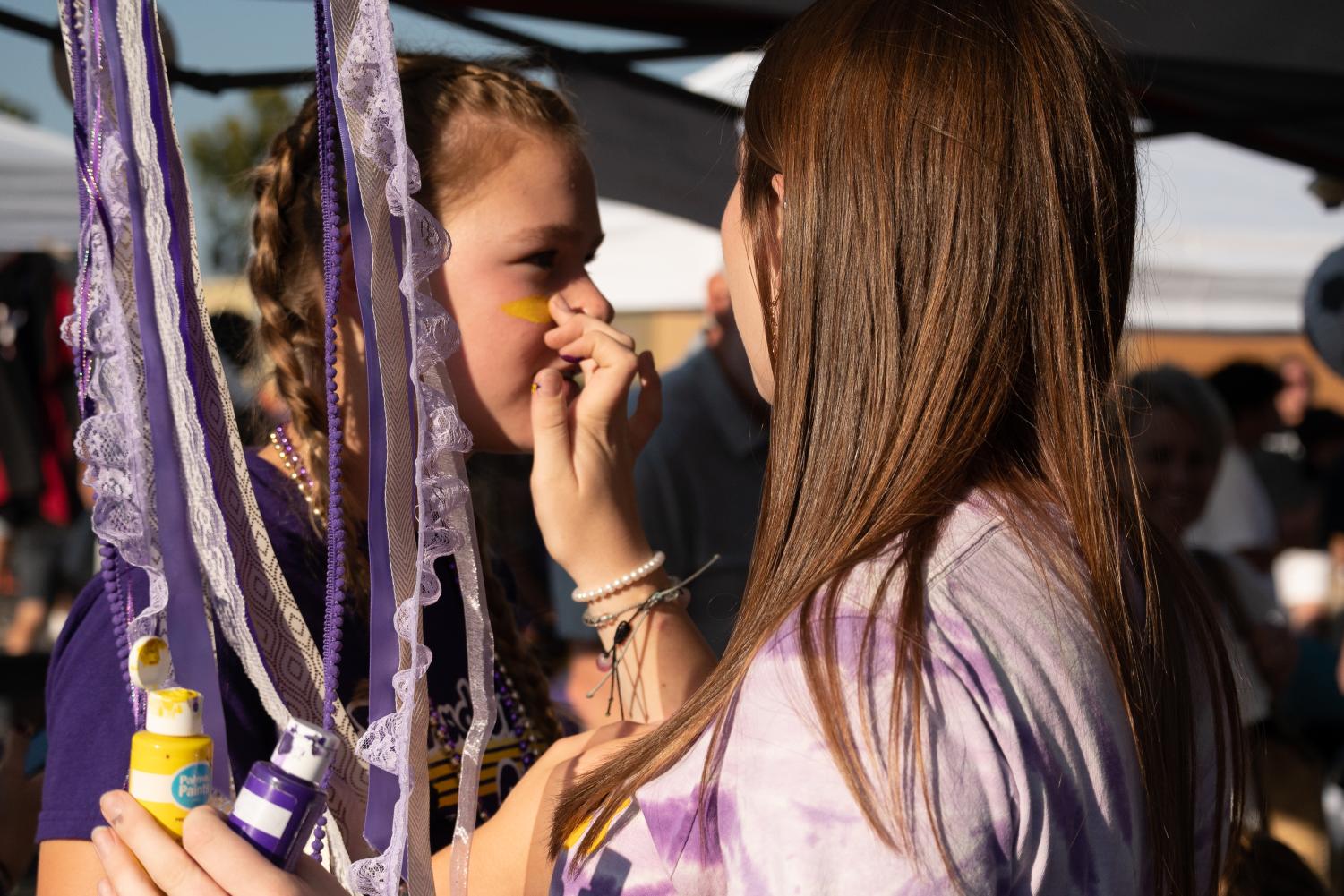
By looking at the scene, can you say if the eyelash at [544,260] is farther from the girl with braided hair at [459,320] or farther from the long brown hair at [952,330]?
the long brown hair at [952,330]

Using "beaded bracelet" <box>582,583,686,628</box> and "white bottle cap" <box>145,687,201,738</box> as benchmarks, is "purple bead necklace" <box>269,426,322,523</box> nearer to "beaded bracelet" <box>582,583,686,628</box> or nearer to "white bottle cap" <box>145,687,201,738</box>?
"beaded bracelet" <box>582,583,686,628</box>

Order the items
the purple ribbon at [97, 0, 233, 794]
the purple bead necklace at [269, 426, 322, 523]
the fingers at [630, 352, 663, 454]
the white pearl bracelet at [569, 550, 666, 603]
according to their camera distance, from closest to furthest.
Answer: the purple ribbon at [97, 0, 233, 794] → the purple bead necklace at [269, 426, 322, 523] → the white pearl bracelet at [569, 550, 666, 603] → the fingers at [630, 352, 663, 454]

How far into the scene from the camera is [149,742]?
80 centimetres

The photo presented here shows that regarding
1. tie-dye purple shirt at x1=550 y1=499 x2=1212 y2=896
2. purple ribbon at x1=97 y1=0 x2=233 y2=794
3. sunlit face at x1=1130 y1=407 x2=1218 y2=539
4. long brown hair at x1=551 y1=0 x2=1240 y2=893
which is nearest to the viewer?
tie-dye purple shirt at x1=550 y1=499 x2=1212 y2=896

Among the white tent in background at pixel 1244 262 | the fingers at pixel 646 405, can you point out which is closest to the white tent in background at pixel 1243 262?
the white tent in background at pixel 1244 262

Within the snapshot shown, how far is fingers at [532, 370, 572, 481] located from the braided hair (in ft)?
0.70

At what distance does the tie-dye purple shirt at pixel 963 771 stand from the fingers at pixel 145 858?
12.2 inches

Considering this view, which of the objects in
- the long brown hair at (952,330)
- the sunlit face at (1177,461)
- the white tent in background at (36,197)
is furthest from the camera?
the white tent in background at (36,197)

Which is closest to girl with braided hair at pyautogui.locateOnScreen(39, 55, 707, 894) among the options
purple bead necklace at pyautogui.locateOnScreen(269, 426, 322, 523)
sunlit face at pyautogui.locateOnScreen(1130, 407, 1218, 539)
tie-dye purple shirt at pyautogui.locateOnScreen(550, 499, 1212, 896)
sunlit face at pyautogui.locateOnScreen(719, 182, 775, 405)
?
purple bead necklace at pyautogui.locateOnScreen(269, 426, 322, 523)

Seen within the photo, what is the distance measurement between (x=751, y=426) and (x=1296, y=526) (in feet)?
15.1

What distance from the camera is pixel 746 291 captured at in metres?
1.05

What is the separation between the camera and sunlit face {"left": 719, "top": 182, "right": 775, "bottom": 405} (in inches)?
40.9

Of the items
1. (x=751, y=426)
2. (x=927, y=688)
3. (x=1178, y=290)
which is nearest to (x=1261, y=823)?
(x=751, y=426)

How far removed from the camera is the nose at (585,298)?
145 centimetres
